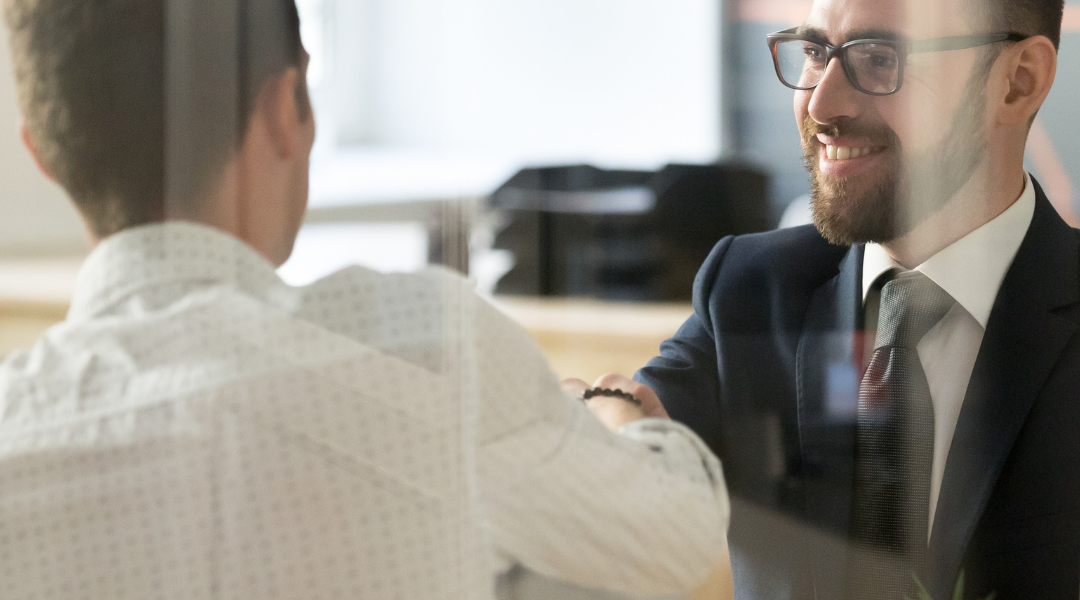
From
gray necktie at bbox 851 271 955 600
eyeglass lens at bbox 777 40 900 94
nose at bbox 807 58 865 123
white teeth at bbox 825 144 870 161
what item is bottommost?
gray necktie at bbox 851 271 955 600

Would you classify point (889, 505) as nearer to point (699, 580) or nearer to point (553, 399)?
point (699, 580)

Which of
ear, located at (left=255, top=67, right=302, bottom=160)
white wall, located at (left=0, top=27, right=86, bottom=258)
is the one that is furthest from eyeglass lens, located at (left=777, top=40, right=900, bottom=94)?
white wall, located at (left=0, top=27, right=86, bottom=258)

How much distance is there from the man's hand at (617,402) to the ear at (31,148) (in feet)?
1.48

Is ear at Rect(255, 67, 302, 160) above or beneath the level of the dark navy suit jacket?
above

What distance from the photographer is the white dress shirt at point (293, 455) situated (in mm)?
739

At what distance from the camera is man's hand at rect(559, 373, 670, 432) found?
29.8 inches

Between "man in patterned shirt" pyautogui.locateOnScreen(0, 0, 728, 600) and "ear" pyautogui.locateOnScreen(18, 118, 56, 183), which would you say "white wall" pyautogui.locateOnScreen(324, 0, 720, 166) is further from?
"ear" pyautogui.locateOnScreen(18, 118, 56, 183)

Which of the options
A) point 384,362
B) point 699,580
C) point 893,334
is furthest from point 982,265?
point 384,362

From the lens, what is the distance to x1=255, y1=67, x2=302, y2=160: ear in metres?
0.79

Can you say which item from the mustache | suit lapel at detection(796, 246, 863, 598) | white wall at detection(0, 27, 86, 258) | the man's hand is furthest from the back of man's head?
white wall at detection(0, 27, 86, 258)

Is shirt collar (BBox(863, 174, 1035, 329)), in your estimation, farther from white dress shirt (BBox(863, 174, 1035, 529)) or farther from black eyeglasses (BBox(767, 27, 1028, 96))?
black eyeglasses (BBox(767, 27, 1028, 96))

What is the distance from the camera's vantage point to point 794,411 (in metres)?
0.80

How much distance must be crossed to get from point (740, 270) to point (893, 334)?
0.43 feet

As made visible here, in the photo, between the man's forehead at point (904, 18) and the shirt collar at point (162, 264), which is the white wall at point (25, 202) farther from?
the man's forehead at point (904, 18)
